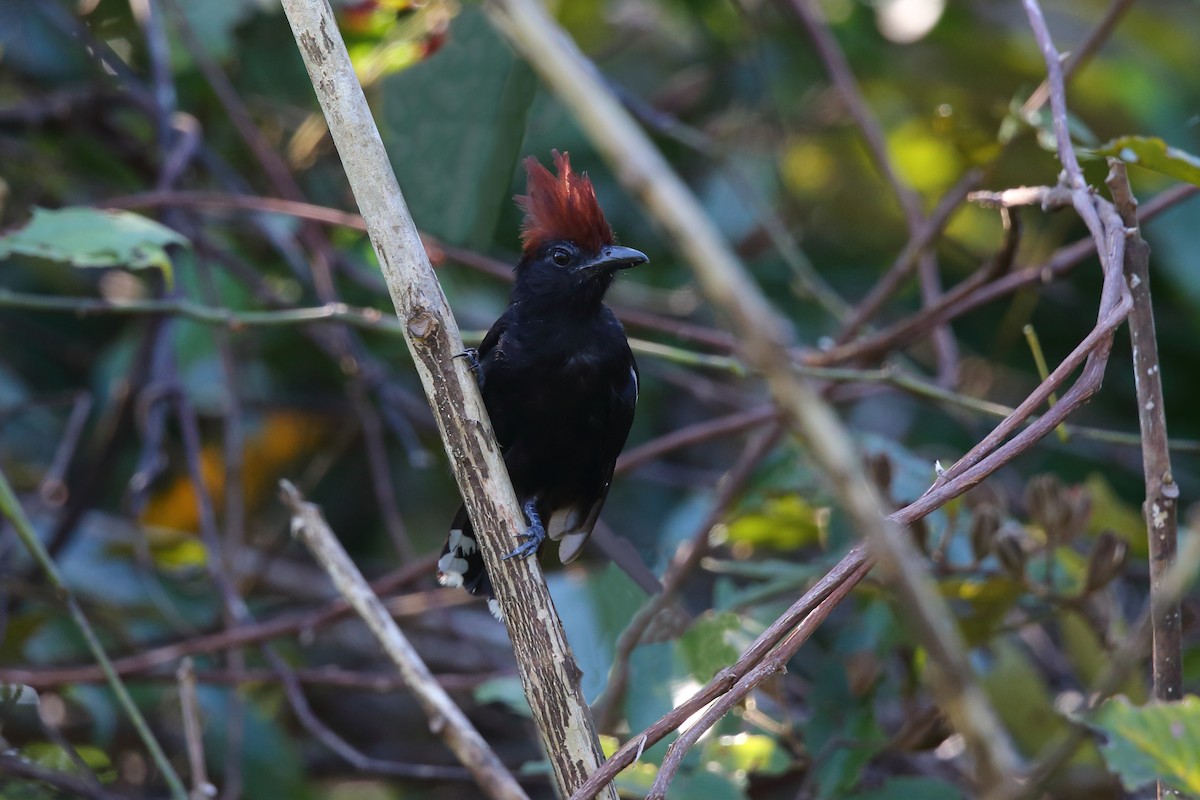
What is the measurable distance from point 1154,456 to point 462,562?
1.78 m

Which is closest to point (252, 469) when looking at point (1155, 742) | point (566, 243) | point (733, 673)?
point (566, 243)

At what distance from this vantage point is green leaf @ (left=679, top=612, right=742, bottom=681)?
275 cm

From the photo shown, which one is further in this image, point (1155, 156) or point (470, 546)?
point (470, 546)

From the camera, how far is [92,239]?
111 inches

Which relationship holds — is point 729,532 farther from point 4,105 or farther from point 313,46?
point 4,105

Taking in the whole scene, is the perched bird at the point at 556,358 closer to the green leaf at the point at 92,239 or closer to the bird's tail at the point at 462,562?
the bird's tail at the point at 462,562

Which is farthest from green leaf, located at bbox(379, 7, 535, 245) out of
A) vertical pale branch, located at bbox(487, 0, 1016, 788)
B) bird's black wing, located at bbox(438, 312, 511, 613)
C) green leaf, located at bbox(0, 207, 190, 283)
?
vertical pale branch, located at bbox(487, 0, 1016, 788)

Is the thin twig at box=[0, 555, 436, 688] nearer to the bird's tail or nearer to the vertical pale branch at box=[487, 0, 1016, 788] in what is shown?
the bird's tail

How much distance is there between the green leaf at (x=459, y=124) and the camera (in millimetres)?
3529

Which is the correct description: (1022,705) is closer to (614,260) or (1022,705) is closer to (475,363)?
(614,260)

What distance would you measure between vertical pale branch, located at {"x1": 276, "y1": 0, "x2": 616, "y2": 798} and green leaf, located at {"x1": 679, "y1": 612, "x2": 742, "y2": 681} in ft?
2.90

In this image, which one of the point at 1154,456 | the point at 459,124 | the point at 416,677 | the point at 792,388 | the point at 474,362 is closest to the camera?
the point at 792,388

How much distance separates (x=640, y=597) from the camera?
3180 mm

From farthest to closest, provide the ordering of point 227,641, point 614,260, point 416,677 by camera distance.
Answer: point 227,641
point 614,260
point 416,677
